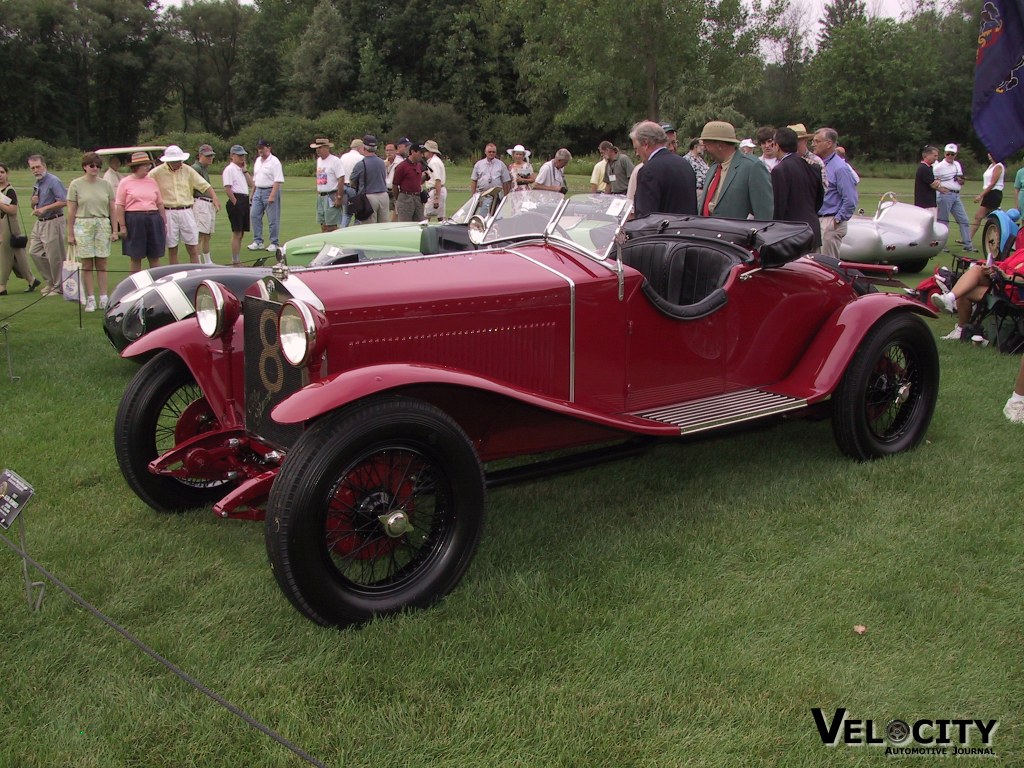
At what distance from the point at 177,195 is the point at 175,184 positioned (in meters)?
0.14

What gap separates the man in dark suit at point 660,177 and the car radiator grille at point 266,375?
390 centimetres

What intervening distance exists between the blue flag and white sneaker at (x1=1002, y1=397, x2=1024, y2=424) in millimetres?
1606

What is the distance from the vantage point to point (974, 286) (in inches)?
294

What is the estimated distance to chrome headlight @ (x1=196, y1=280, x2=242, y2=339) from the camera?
3818 mm

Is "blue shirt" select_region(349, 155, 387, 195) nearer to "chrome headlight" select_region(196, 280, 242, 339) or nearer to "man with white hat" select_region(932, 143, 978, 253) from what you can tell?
"chrome headlight" select_region(196, 280, 242, 339)

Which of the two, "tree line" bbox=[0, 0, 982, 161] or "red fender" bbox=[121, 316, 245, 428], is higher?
"tree line" bbox=[0, 0, 982, 161]

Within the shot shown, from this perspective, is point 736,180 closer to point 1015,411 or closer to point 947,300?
point 947,300

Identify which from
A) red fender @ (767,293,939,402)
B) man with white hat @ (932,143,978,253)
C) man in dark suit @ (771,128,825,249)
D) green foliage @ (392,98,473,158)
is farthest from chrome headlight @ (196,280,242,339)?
green foliage @ (392,98,473,158)

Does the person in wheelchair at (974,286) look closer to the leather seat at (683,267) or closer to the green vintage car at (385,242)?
the leather seat at (683,267)

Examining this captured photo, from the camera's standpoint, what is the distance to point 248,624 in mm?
3289

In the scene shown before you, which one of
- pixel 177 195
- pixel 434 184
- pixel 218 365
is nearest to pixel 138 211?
pixel 177 195

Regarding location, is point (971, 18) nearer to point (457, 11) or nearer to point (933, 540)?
point (457, 11)

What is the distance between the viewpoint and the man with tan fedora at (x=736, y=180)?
6.65 meters

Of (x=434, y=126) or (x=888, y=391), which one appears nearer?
(x=888, y=391)
